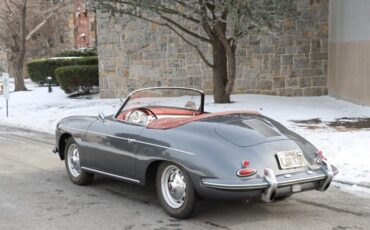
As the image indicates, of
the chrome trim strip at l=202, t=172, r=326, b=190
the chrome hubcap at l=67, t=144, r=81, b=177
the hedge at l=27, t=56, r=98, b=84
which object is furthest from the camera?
the hedge at l=27, t=56, r=98, b=84

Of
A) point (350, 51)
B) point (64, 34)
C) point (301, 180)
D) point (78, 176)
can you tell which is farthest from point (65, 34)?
point (301, 180)

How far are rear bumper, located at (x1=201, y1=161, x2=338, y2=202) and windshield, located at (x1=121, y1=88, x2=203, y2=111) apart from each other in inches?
78.8

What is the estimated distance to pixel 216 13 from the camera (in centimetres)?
1403

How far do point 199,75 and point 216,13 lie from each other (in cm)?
441

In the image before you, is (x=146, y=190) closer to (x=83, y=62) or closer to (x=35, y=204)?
(x=35, y=204)

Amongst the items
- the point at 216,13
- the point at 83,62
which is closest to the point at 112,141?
the point at 216,13

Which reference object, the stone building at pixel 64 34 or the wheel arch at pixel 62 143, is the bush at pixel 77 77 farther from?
the stone building at pixel 64 34

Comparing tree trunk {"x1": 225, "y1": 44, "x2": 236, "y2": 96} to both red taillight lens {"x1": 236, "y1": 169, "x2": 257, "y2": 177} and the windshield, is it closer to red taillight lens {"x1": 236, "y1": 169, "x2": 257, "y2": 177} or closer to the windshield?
the windshield

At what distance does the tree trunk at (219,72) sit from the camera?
15464mm

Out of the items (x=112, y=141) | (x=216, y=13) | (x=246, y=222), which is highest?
(x=216, y=13)

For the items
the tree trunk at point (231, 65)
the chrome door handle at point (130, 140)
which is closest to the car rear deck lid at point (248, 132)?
the chrome door handle at point (130, 140)

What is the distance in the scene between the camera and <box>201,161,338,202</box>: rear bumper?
16.3ft

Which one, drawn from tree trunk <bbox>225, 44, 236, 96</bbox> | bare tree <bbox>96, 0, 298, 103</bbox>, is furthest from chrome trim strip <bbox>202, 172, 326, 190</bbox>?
tree trunk <bbox>225, 44, 236, 96</bbox>

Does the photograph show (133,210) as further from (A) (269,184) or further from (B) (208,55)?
(B) (208,55)
